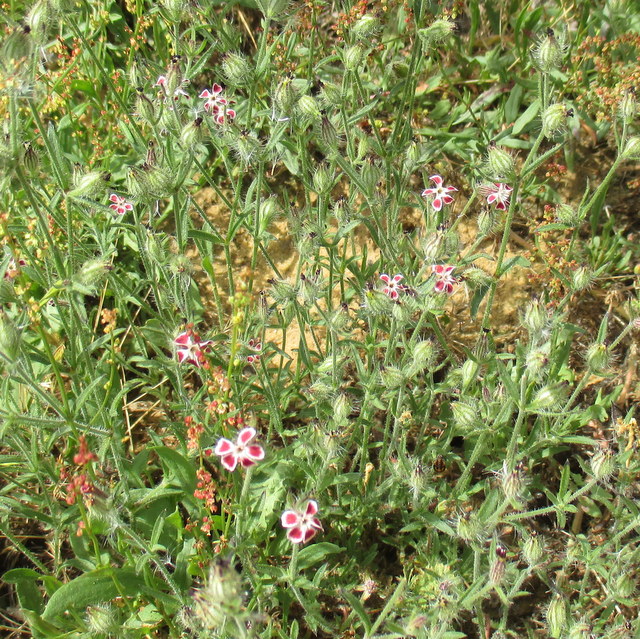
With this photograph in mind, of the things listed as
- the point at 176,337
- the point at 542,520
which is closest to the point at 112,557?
the point at 176,337

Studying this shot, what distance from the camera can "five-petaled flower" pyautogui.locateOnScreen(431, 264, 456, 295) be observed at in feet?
9.33

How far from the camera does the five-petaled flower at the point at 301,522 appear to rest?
2.43 metres

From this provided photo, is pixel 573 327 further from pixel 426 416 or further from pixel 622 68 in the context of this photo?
Result: pixel 622 68

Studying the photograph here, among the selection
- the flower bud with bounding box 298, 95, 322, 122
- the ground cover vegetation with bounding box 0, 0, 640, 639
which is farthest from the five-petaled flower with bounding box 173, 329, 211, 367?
the flower bud with bounding box 298, 95, 322, 122

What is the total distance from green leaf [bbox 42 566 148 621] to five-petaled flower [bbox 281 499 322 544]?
2.34 ft

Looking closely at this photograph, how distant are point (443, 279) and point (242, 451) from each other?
1.09m

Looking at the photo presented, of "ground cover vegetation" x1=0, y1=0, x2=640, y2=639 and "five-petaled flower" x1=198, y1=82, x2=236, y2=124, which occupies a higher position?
"five-petaled flower" x1=198, y1=82, x2=236, y2=124

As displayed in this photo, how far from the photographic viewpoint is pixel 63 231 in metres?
3.78

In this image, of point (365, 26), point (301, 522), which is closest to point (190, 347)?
point (301, 522)

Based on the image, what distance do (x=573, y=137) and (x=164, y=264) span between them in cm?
303

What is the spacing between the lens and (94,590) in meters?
2.74

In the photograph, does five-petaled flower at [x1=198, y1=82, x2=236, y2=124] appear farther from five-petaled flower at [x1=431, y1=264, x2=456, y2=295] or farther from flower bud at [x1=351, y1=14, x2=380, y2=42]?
five-petaled flower at [x1=431, y1=264, x2=456, y2=295]

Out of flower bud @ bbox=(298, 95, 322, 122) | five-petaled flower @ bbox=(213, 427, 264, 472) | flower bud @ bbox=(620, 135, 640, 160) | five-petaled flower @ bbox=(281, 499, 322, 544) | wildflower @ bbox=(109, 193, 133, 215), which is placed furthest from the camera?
wildflower @ bbox=(109, 193, 133, 215)

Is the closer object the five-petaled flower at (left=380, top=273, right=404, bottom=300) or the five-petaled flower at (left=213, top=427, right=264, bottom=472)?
the five-petaled flower at (left=213, top=427, right=264, bottom=472)
